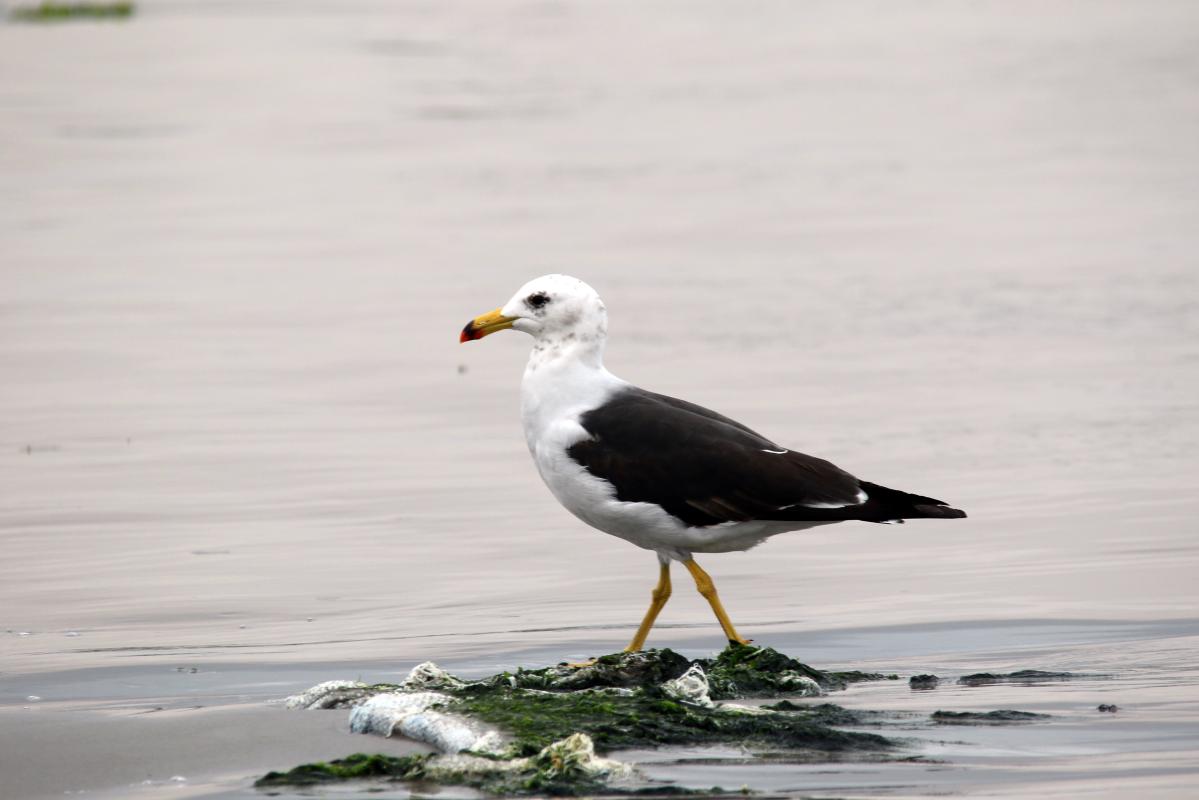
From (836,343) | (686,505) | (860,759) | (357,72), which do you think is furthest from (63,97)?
(860,759)

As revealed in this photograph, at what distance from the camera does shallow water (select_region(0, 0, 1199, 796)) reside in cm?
884

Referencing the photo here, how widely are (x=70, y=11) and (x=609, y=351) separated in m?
22.4

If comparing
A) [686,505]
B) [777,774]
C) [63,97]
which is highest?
[63,97]

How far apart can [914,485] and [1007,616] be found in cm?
215

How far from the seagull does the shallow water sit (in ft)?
1.89

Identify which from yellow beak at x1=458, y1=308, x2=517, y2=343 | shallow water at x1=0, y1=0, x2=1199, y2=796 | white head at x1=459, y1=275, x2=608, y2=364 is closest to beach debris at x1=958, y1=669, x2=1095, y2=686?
shallow water at x1=0, y1=0, x2=1199, y2=796

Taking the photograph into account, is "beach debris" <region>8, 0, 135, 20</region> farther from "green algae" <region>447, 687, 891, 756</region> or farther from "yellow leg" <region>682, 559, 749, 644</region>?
"green algae" <region>447, 687, 891, 756</region>

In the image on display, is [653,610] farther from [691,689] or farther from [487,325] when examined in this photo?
[487,325]

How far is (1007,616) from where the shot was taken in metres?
8.74

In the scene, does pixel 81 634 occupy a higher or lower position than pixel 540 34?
lower

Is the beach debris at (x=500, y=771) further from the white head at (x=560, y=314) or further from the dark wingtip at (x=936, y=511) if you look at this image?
the white head at (x=560, y=314)

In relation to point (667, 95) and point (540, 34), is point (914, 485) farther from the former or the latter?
point (540, 34)

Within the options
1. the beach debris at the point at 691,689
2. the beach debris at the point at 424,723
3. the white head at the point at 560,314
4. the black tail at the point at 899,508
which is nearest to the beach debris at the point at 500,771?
the beach debris at the point at 424,723

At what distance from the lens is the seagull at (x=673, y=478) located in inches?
318
